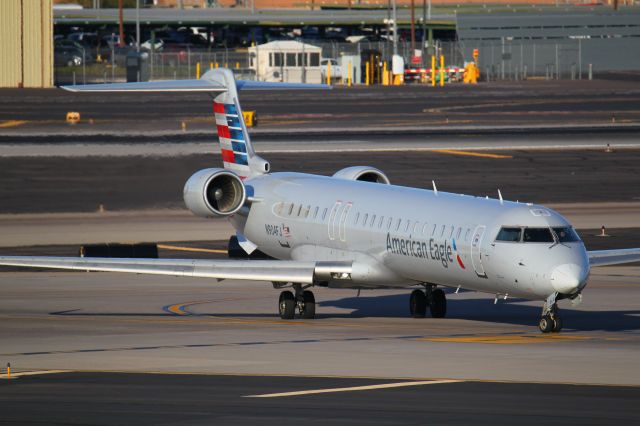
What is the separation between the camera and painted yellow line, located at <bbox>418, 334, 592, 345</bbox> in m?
26.7

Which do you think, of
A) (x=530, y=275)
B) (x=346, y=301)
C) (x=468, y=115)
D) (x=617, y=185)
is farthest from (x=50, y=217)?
(x=468, y=115)

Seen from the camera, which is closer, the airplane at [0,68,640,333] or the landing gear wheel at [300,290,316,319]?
the airplane at [0,68,640,333]

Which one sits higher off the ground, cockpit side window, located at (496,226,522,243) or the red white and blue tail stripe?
the red white and blue tail stripe

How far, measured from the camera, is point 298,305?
3238 centimetres

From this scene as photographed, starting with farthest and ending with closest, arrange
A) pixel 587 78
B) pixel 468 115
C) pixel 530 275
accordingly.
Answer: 1. pixel 587 78
2. pixel 468 115
3. pixel 530 275

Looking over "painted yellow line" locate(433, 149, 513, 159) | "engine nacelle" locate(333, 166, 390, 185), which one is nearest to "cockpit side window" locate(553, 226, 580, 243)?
"engine nacelle" locate(333, 166, 390, 185)

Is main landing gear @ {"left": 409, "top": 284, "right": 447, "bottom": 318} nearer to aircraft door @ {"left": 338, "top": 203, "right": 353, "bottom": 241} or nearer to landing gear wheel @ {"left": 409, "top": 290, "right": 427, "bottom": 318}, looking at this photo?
landing gear wheel @ {"left": 409, "top": 290, "right": 427, "bottom": 318}

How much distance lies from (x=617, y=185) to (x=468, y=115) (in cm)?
3235

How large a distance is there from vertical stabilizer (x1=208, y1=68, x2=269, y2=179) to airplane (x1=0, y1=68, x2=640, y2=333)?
0.09 feet

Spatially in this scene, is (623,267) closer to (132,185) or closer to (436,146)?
(132,185)

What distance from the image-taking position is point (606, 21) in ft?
485

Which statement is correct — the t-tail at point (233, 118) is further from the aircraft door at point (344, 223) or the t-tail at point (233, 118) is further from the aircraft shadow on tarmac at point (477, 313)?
the aircraft door at point (344, 223)

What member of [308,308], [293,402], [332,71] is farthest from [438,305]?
[332,71]

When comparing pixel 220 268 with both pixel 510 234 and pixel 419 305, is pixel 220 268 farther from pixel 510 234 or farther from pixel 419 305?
pixel 510 234
